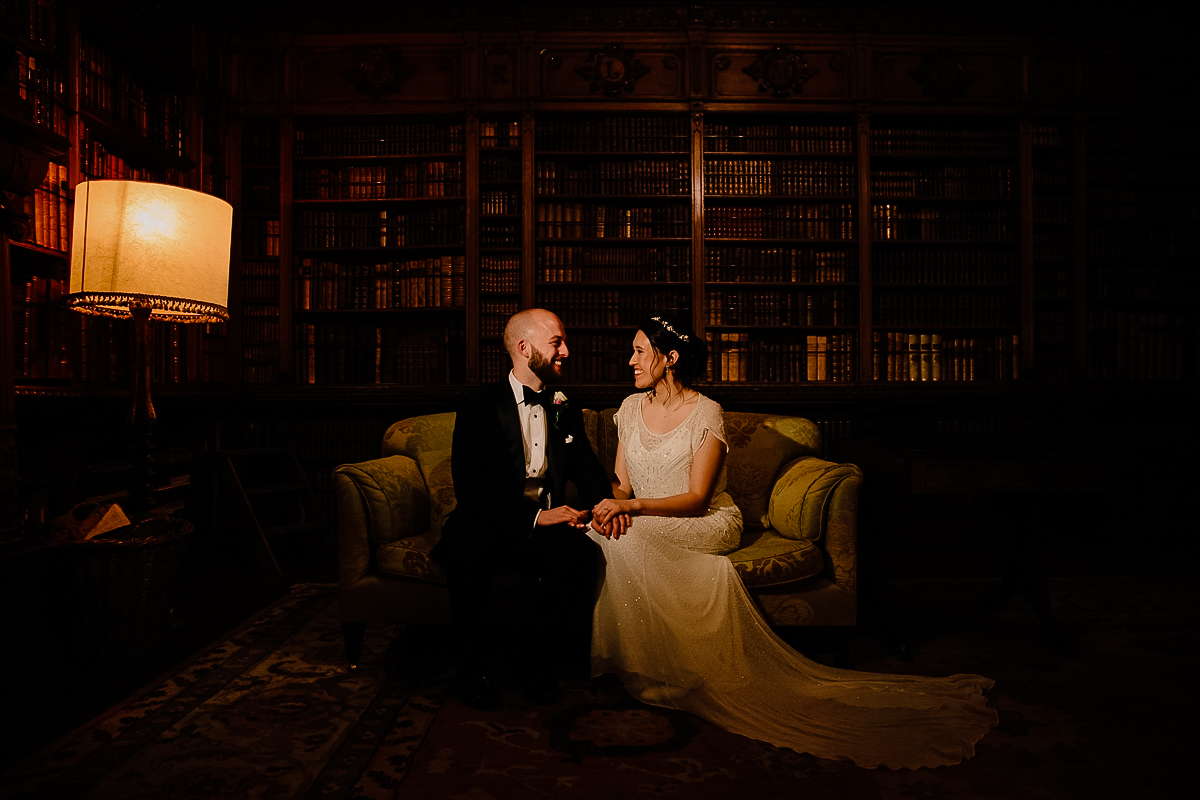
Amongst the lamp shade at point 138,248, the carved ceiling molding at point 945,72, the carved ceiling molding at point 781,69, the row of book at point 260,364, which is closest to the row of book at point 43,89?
the lamp shade at point 138,248

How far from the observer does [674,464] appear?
2229 millimetres

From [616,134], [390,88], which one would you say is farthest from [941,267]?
[390,88]

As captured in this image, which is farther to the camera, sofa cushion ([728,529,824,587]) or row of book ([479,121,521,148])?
row of book ([479,121,521,148])

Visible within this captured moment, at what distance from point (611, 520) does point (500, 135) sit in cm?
310

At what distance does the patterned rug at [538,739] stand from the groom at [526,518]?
18cm

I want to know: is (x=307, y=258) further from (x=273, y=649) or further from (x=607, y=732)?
(x=607, y=732)

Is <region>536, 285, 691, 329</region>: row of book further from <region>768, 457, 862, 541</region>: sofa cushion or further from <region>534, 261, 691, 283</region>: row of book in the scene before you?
<region>768, 457, 862, 541</region>: sofa cushion

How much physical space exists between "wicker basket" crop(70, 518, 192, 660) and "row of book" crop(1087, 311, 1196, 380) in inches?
203

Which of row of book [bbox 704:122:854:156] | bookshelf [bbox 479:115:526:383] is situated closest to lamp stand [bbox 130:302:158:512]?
bookshelf [bbox 479:115:526:383]

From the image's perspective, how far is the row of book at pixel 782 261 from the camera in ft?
14.3

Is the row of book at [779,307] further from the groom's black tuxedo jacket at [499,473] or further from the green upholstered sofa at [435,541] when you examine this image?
the groom's black tuxedo jacket at [499,473]

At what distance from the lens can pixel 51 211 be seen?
286 centimetres

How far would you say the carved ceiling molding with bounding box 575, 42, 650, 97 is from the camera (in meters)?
4.22

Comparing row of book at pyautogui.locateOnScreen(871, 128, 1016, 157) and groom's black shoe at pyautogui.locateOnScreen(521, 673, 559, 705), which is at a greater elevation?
row of book at pyautogui.locateOnScreen(871, 128, 1016, 157)
